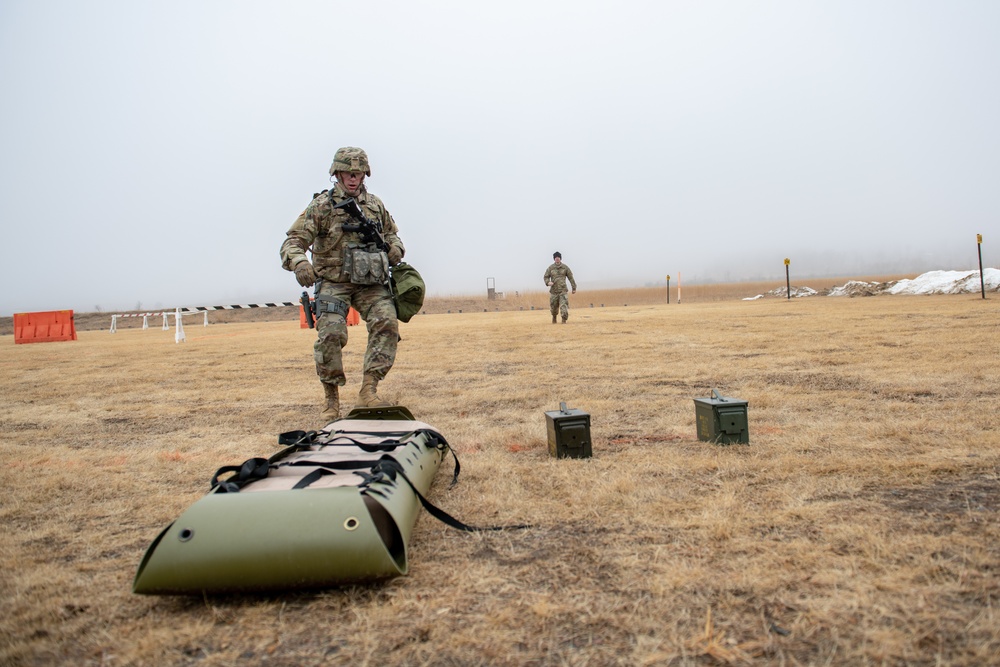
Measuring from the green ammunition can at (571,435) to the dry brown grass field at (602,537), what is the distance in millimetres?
146

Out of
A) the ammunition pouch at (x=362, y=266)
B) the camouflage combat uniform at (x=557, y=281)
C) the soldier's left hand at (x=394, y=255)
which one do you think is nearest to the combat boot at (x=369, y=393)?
the ammunition pouch at (x=362, y=266)

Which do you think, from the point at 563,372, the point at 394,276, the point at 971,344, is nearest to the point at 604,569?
the point at 394,276

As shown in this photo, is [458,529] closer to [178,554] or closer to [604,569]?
[604,569]

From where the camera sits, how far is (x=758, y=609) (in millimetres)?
1927

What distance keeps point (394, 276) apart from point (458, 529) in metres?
3.75

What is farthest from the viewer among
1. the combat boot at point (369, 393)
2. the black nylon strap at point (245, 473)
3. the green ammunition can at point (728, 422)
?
the combat boot at point (369, 393)

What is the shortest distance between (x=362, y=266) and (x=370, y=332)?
602mm

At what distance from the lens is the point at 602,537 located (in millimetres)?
2576

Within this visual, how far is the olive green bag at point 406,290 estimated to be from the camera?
19.6ft

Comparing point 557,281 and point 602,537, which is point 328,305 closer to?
point 602,537

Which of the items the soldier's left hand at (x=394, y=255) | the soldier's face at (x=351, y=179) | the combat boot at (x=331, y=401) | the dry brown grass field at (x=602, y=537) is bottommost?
the dry brown grass field at (x=602, y=537)

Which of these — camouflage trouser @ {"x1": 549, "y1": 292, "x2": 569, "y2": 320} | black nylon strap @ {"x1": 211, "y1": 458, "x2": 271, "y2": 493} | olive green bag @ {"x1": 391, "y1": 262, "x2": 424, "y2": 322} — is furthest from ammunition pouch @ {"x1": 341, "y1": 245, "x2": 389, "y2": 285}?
camouflage trouser @ {"x1": 549, "y1": 292, "x2": 569, "y2": 320}

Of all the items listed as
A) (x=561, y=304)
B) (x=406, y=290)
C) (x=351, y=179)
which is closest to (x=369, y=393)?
(x=406, y=290)

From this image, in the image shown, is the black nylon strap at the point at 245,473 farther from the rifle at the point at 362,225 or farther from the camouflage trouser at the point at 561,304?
the camouflage trouser at the point at 561,304
